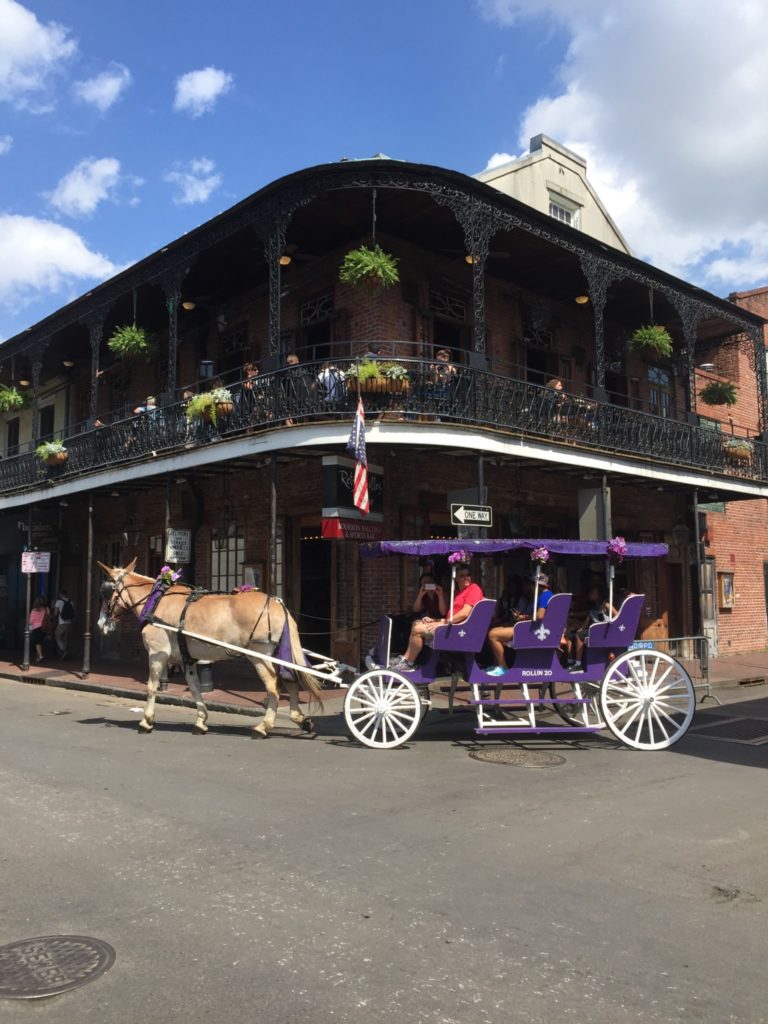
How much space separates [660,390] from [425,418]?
10664 mm

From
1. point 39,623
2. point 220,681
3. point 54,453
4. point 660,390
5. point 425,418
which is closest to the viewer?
point 425,418

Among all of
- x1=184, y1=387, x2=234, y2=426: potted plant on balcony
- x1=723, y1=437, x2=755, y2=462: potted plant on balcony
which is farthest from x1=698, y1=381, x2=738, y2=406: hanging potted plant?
x1=184, y1=387, x2=234, y2=426: potted plant on balcony

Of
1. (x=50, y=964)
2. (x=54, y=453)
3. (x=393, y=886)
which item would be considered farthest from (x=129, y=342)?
(x=50, y=964)

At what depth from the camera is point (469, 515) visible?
11641 millimetres

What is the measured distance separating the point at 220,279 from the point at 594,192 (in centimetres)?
1129

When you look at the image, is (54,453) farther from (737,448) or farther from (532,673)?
(737,448)

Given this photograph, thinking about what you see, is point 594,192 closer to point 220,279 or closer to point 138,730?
point 220,279

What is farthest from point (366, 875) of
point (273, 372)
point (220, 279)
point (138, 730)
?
point (220, 279)

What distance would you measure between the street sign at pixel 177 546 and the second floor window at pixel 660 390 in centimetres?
1189

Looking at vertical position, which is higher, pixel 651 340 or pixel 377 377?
pixel 651 340

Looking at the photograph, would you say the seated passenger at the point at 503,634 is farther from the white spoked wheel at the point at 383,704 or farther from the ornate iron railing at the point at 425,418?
the ornate iron railing at the point at 425,418

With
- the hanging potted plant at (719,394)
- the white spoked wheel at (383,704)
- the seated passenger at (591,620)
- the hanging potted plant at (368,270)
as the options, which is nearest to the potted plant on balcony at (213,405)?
the hanging potted plant at (368,270)

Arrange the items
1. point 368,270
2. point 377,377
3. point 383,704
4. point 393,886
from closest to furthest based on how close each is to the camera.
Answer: point 393,886, point 383,704, point 377,377, point 368,270

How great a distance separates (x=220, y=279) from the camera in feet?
55.0
